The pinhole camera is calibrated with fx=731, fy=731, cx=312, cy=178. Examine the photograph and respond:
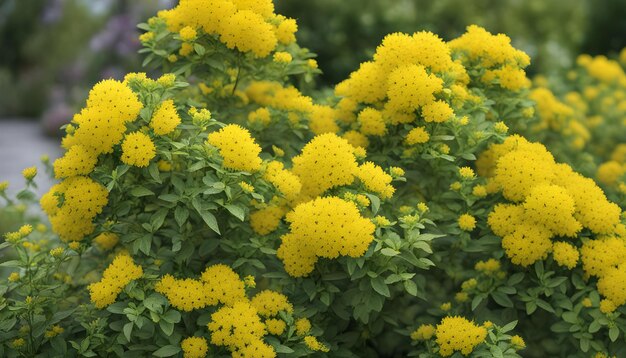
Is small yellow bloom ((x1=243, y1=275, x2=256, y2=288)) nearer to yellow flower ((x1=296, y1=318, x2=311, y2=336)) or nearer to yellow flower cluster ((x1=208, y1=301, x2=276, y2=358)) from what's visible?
yellow flower cluster ((x1=208, y1=301, x2=276, y2=358))

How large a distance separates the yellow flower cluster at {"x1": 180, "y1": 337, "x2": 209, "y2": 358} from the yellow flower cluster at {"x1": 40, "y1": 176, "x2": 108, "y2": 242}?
652 mm

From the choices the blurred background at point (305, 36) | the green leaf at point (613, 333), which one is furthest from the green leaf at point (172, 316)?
the blurred background at point (305, 36)

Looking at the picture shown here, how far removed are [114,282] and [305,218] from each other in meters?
0.79

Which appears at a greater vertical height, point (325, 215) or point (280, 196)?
point (280, 196)

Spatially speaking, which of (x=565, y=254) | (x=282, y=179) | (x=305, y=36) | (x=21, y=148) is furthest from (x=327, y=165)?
(x=21, y=148)

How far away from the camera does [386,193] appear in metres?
3.03

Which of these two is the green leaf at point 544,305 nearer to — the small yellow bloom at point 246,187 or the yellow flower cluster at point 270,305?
the yellow flower cluster at point 270,305

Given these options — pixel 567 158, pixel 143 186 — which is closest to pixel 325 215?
pixel 143 186

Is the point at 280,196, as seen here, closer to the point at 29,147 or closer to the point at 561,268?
the point at 561,268

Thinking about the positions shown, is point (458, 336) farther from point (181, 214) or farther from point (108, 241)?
point (108, 241)

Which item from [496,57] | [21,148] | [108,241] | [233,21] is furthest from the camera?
[21,148]

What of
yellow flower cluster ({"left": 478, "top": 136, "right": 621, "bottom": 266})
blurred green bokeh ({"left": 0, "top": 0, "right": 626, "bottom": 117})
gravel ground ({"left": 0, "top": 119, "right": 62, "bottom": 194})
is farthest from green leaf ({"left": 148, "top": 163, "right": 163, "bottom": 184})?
gravel ground ({"left": 0, "top": 119, "right": 62, "bottom": 194})

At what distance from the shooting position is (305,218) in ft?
9.25

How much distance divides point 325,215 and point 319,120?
0.98 m
